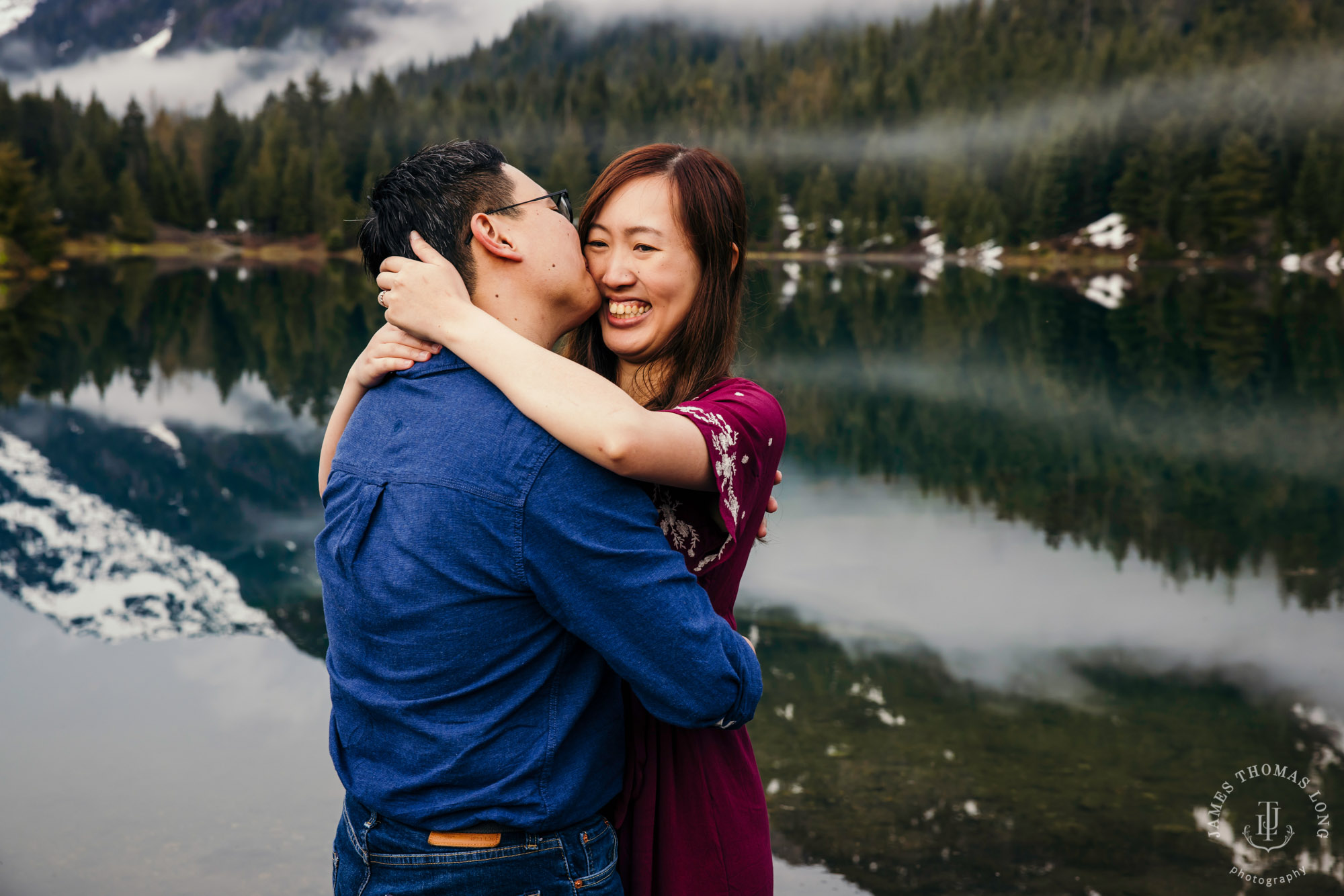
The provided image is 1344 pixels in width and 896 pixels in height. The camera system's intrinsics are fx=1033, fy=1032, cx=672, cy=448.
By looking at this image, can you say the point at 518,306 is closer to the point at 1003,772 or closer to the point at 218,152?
the point at 1003,772

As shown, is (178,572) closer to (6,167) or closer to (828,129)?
(6,167)

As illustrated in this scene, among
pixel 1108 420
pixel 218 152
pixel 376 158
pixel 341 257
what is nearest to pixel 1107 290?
pixel 1108 420

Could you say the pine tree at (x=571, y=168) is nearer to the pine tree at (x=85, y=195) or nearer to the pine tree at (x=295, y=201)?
the pine tree at (x=295, y=201)

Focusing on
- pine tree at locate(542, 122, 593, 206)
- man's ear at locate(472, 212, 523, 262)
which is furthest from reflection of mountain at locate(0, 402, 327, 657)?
pine tree at locate(542, 122, 593, 206)

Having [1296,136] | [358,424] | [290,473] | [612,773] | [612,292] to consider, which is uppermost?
[1296,136]

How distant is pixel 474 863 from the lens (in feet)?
6.12

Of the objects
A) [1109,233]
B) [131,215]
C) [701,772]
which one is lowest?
[131,215]

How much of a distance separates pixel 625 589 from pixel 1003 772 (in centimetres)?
463

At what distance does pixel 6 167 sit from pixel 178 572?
53.5 metres

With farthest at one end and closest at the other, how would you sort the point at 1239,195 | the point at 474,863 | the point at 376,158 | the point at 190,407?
the point at 376,158
the point at 1239,195
the point at 190,407
the point at 474,863

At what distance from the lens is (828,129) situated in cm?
13750

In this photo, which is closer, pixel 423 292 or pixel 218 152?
pixel 423 292

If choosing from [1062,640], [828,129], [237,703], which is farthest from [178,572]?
[828,129]

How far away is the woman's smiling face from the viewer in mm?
2672
